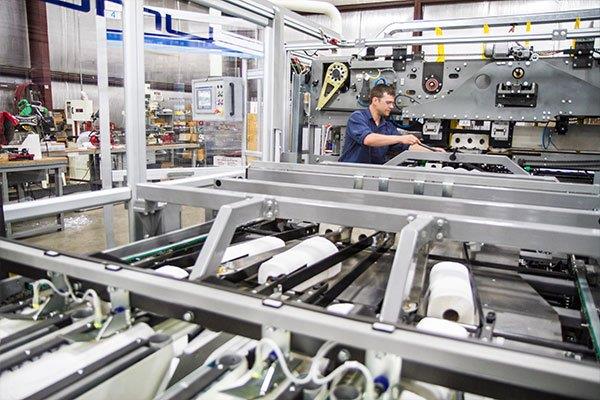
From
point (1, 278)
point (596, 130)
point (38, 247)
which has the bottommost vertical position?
point (1, 278)

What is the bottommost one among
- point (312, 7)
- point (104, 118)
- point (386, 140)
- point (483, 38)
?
point (386, 140)

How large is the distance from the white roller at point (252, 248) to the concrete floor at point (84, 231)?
344 cm

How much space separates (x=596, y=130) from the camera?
3613 mm

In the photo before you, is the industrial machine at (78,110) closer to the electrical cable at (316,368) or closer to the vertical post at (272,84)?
the vertical post at (272,84)

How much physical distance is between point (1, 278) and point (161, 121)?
8.11 m

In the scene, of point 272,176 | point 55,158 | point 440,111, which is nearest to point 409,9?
point 440,111

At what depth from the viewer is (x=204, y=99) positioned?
145 inches

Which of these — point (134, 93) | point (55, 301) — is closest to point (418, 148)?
point (134, 93)

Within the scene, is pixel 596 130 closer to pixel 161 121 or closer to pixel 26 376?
pixel 26 376

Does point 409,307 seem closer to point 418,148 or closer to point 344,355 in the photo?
point 344,355

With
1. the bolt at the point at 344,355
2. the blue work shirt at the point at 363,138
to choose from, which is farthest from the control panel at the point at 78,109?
the bolt at the point at 344,355

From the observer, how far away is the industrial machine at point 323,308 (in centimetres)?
78

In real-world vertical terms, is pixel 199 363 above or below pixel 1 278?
below

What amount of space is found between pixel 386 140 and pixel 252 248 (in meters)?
2.14
